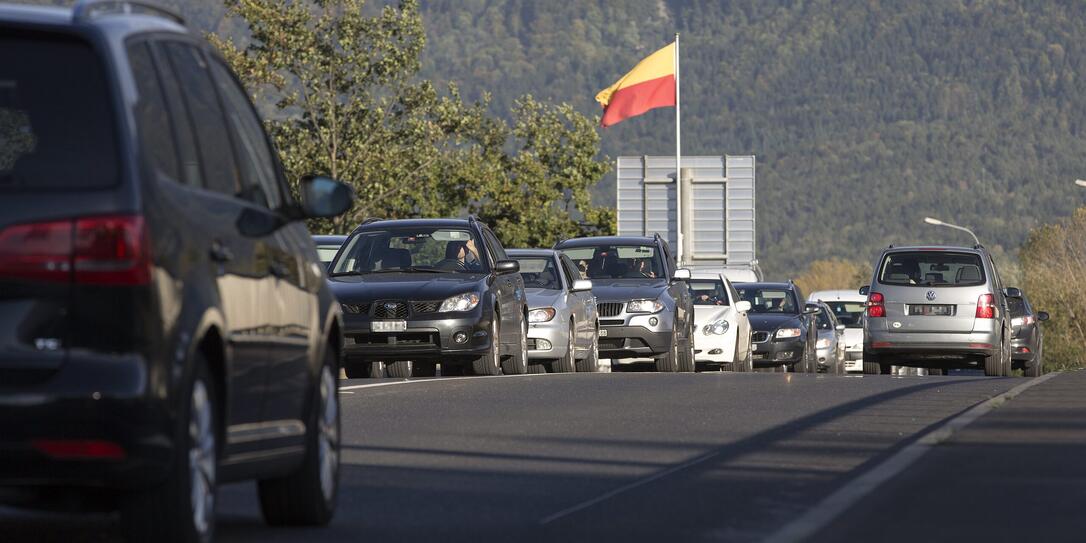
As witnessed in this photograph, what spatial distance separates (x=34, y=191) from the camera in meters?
6.79

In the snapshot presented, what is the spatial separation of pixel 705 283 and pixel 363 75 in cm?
2448

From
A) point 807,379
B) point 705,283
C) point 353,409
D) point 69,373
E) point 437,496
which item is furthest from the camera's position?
point 705,283

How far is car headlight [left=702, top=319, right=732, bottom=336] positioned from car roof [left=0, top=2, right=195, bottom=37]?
25763 millimetres

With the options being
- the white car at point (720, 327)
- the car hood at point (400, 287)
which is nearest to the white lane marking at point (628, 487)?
the car hood at point (400, 287)

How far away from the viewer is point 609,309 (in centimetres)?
2927

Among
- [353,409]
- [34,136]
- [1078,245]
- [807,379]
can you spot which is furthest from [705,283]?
[1078,245]

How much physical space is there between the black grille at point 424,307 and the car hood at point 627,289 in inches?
261

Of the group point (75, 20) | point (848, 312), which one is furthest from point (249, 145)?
point (848, 312)

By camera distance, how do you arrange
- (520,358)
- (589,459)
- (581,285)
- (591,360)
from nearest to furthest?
(589,459), (520,358), (581,285), (591,360)

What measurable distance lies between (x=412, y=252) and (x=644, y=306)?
5874 mm

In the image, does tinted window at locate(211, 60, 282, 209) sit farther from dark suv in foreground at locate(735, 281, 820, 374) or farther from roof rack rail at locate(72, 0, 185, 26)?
dark suv in foreground at locate(735, 281, 820, 374)

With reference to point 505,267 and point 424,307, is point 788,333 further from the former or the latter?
point 424,307

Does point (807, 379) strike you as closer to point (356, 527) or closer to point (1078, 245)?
point (356, 527)

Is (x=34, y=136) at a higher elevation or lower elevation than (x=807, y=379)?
higher
